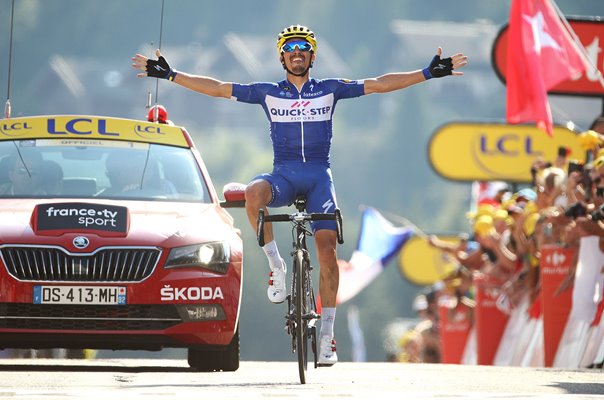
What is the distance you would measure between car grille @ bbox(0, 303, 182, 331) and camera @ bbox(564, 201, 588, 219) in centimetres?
476

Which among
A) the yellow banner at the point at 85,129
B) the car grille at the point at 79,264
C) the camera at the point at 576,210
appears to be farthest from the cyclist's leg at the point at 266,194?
the camera at the point at 576,210

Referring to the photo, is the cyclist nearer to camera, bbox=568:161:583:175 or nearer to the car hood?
the car hood

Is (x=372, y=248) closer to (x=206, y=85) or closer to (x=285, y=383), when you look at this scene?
(x=206, y=85)

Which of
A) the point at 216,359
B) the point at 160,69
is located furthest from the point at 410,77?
the point at 216,359

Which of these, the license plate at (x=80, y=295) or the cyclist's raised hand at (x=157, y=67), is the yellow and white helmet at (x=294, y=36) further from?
the license plate at (x=80, y=295)

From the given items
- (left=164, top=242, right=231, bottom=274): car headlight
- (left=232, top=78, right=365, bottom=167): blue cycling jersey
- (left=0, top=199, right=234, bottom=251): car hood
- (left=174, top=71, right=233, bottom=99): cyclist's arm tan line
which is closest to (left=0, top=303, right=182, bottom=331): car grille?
(left=164, top=242, right=231, bottom=274): car headlight

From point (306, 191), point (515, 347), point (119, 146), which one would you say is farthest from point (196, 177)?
point (515, 347)

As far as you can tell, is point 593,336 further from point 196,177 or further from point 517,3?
point 517,3

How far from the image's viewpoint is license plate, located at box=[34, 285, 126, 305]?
1126 centimetres

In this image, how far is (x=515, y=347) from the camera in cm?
1900

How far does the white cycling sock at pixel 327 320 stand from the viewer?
11.3m

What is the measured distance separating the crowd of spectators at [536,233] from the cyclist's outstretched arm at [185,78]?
12.8 feet

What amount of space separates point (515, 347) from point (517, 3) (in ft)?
15.1

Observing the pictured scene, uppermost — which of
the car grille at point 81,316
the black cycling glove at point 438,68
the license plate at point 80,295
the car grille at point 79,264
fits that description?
the black cycling glove at point 438,68
